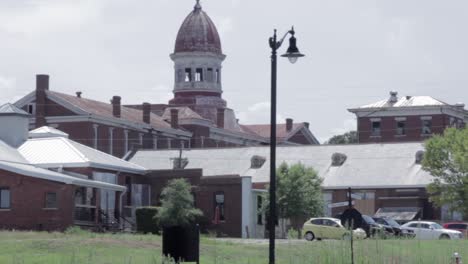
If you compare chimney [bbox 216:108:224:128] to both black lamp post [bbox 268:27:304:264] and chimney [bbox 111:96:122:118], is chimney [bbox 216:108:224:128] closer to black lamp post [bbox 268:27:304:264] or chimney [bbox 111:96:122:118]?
chimney [bbox 111:96:122:118]

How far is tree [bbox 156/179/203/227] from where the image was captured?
2319 inches

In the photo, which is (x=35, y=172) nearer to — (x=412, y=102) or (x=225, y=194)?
(x=225, y=194)

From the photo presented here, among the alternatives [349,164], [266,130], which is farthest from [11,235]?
[266,130]

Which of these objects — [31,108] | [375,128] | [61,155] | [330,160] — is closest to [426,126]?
A: [375,128]

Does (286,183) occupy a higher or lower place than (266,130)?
lower

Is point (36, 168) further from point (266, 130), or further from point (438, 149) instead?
point (266, 130)

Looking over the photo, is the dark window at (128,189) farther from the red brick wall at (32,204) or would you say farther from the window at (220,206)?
the red brick wall at (32,204)

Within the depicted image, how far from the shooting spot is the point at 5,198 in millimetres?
55688

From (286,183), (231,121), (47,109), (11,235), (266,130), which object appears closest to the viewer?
(11,235)

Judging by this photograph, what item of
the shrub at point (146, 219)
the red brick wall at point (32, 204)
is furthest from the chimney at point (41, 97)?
the red brick wall at point (32, 204)

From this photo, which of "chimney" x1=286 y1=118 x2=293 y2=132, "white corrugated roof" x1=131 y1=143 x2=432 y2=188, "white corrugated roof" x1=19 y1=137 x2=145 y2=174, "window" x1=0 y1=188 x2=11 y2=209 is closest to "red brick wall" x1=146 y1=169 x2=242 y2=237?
"white corrugated roof" x1=19 y1=137 x2=145 y2=174

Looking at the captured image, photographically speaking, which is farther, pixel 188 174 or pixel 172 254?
pixel 188 174

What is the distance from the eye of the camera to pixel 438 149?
68.2 m

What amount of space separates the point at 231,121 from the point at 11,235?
75.7 metres
